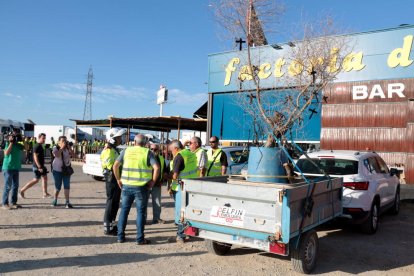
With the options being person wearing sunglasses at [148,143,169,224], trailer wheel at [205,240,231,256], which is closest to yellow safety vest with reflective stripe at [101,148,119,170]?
person wearing sunglasses at [148,143,169,224]

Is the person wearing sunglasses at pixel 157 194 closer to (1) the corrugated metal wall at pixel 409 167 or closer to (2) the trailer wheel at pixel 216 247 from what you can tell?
(2) the trailer wheel at pixel 216 247

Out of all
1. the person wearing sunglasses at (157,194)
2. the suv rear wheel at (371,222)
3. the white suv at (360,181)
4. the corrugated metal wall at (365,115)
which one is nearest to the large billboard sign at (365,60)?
the corrugated metal wall at (365,115)

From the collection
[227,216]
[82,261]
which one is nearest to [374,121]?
[227,216]

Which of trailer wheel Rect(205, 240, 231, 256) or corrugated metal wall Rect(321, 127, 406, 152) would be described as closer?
trailer wheel Rect(205, 240, 231, 256)

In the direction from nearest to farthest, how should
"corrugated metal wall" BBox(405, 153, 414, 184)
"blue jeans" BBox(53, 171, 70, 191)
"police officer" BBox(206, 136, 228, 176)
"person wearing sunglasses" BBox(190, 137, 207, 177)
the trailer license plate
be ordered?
the trailer license plate
"person wearing sunglasses" BBox(190, 137, 207, 177)
"police officer" BBox(206, 136, 228, 176)
"blue jeans" BBox(53, 171, 70, 191)
"corrugated metal wall" BBox(405, 153, 414, 184)

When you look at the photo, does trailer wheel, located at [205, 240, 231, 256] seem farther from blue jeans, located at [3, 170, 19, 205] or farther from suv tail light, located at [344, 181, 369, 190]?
blue jeans, located at [3, 170, 19, 205]

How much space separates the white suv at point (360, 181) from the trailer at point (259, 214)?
1400 millimetres

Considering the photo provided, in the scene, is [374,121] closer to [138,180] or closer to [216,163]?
[216,163]

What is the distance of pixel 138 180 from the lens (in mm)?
6215

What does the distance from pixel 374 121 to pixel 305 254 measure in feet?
41.9

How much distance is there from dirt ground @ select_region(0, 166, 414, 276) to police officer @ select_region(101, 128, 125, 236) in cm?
25

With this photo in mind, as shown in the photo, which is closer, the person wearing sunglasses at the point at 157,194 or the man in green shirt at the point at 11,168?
the person wearing sunglasses at the point at 157,194

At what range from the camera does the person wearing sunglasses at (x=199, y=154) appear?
280 inches

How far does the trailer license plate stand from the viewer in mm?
4934
